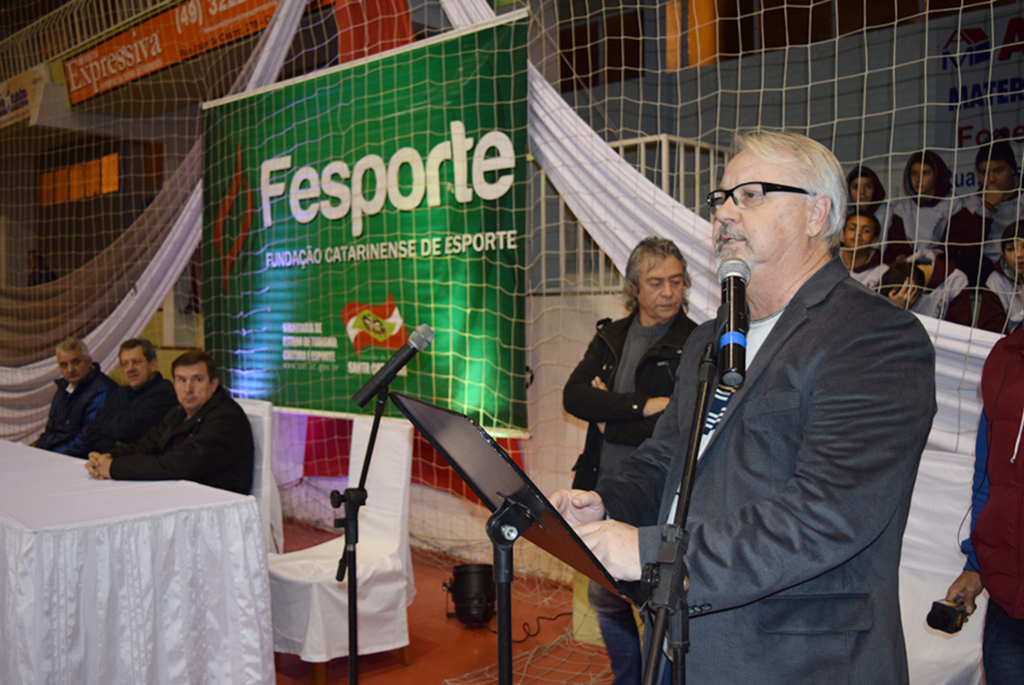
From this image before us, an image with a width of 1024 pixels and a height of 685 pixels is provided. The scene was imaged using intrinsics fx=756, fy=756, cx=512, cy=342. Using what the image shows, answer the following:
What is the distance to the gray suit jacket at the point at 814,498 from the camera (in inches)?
40.8

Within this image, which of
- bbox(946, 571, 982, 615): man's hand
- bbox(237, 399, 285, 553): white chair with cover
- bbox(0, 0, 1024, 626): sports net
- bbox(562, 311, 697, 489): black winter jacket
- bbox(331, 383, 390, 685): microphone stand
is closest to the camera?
bbox(946, 571, 982, 615): man's hand

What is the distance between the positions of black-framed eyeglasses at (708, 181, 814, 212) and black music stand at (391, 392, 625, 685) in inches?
26.1

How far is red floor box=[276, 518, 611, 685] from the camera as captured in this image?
2979mm

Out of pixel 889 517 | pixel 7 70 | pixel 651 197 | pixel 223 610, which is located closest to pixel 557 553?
pixel 889 517

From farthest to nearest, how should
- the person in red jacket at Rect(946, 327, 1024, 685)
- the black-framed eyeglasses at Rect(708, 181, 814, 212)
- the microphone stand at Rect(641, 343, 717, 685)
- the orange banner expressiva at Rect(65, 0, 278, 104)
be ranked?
the orange banner expressiva at Rect(65, 0, 278, 104) → the person in red jacket at Rect(946, 327, 1024, 685) → the black-framed eyeglasses at Rect(708, 181, 814, 212) → the microphone stand at Rect(641, 343, 717, 685)

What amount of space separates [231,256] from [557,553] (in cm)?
438

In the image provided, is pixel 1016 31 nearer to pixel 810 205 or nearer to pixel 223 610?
pixel 810 205

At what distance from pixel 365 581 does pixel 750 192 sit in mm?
2213

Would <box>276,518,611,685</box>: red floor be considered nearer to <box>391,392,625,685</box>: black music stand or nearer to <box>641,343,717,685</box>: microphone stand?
<box>391,392,625,685</box>: black music stand

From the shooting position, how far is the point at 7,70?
6.88 meters

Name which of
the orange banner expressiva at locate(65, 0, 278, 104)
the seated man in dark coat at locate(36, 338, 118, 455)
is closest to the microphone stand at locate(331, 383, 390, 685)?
the seated man in dark coat at locate(36, 338, 118, 455)

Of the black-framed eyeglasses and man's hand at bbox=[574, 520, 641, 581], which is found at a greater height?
the black-framed eyeglasses

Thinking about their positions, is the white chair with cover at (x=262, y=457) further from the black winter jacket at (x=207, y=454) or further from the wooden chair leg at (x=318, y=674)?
the wooden chair leg at (x=318, y=674)

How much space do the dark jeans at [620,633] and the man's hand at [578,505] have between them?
1.03 metres
